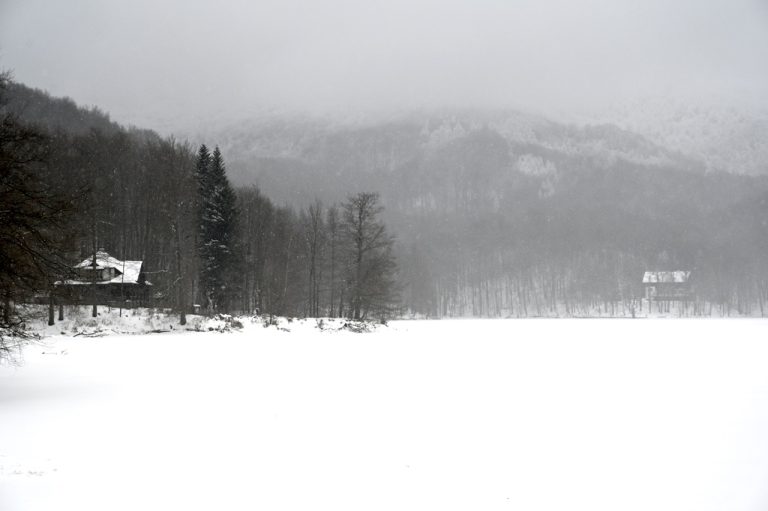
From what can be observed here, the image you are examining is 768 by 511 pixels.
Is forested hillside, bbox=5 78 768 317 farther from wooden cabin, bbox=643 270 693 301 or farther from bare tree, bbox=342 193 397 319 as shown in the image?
wooden cabin, bbox=643 270 693 301

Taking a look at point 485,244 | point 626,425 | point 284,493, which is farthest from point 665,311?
point 284,493

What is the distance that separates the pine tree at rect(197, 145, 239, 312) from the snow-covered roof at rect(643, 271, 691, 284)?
9504 centimetres

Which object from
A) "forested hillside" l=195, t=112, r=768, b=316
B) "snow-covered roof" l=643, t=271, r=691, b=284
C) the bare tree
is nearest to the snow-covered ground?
the bare tree

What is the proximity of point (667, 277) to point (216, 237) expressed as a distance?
Answer: 98.7 meters

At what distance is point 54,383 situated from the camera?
12828 millimetres

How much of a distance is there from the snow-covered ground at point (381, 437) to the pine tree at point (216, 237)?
81.0 ft

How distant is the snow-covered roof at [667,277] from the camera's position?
327ft

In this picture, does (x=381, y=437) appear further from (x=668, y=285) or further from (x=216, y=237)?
(x=668, y=285)

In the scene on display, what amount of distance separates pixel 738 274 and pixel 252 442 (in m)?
116

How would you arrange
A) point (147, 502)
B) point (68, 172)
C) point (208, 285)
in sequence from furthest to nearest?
point (208, 285)
point (68, 172)
point (147, 502)

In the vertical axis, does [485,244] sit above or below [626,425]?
above

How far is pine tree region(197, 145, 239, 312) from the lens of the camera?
134 feet

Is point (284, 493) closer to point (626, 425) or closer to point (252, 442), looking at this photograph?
point (252, 442)

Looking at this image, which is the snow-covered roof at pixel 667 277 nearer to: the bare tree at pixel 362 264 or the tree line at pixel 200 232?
the tree line at pixel 200 232
